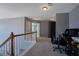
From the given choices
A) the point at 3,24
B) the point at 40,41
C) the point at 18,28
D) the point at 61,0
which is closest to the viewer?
the point at 61,0

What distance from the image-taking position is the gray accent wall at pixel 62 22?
4938mm

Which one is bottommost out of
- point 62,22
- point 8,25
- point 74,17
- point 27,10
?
point 8,25

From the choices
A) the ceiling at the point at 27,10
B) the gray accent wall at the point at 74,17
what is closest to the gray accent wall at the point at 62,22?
the gray accent wall at the point at 74,17

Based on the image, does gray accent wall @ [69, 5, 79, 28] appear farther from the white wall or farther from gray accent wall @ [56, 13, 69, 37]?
the white wall

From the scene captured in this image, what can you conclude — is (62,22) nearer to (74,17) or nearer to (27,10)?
(74,17)

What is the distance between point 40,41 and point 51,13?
1156mm

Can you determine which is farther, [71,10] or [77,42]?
[71,10]

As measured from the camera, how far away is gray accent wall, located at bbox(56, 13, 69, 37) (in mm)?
4938

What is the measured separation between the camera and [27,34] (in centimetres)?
441

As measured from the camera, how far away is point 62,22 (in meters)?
5.37

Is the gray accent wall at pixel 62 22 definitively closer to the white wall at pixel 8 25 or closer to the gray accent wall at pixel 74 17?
the gray accent wall at pixel 74 17

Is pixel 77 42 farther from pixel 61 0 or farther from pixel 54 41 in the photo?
pixel 61 0

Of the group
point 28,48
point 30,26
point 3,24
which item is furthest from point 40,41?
point 3,24

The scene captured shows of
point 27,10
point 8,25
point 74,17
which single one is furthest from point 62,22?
point 8,25
